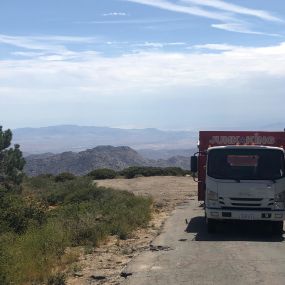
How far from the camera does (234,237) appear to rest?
583 inches

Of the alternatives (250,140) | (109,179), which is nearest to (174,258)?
(250,140)

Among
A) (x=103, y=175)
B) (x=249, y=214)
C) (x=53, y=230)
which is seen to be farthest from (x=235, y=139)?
(x=103, y=175)

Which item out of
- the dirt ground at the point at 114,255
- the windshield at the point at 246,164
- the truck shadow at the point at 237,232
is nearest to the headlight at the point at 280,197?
the windshield at the point at 246,164

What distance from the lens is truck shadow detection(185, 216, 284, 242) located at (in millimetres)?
14609

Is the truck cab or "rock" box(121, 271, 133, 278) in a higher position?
the truck cab

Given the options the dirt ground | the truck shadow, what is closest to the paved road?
the truck shadow

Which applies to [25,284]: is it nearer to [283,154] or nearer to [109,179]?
[283,154]

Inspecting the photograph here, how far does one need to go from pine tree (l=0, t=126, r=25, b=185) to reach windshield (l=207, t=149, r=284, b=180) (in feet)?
68.6

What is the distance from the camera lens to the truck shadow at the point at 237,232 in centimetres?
1461

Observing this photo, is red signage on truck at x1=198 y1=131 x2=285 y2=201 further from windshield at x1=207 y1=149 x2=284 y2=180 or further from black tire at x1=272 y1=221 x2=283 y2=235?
black tire at x1=272 y1=221 x2=283 y2=235

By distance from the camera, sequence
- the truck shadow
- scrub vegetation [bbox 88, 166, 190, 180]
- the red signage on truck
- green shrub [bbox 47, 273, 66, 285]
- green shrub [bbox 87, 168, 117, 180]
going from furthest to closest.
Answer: scrub vegetation [bbox 88, 166, 190, 180], green shrub [bbox 87, 168, 117, 180], the red signage on truck, the truck shadow, green shrub [bbox 47, 273, 66, 285]

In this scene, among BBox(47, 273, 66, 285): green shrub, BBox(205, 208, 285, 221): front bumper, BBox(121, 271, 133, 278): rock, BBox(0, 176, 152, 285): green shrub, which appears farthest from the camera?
BBox(205, 208, 285, 221): front bumper

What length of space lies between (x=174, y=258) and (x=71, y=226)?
4.37 m

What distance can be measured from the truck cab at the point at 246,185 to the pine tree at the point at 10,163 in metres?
21.0
